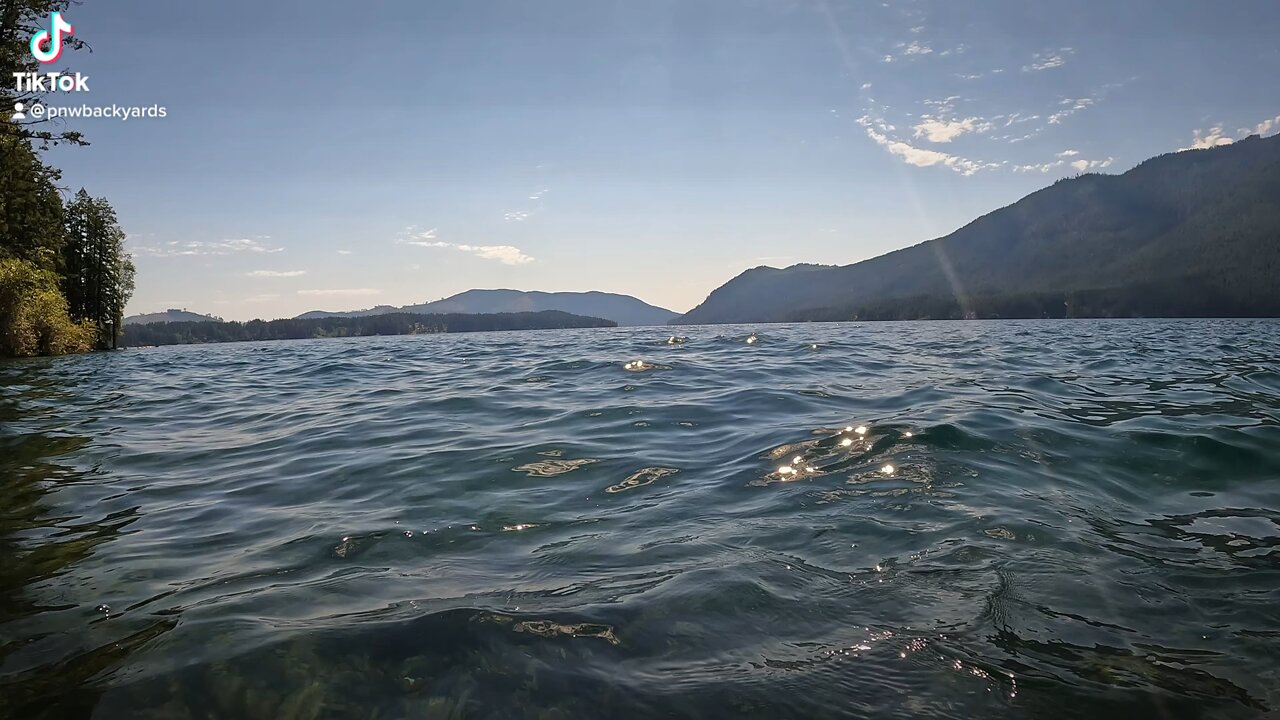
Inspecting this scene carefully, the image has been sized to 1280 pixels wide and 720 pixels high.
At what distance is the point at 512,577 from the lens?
459 centimetres

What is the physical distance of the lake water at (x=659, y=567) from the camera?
3.19m

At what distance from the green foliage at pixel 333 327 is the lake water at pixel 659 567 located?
125 meters

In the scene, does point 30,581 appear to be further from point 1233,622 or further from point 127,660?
point 1233,622

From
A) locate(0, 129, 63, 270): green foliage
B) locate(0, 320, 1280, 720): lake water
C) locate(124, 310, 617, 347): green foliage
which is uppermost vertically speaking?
locate(0, 129, 63, 270): green foliage

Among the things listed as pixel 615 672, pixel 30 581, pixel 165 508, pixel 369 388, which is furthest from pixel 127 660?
pixel 369 388

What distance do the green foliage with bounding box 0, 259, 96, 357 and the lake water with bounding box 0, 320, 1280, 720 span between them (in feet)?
103

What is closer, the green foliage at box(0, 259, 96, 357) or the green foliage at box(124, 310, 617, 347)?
the green foliage at box(0, 259, 96, 357)

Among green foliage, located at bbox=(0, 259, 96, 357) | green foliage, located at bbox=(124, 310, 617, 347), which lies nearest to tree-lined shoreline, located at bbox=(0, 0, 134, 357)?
green foliage, located at bbox=(0, 259, 96, 357)

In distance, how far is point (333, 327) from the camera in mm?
158125

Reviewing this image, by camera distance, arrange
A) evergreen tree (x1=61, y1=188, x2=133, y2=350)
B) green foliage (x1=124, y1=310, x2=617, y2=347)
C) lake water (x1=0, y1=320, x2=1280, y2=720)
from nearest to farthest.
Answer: lake water (x1=0, y1=320, x2=1280, y2=720) < evergreen tree (x1=61, y1=188, x2=133, y2=350) < green foliage (x1=124, y1=310, x2=617, y2=347)

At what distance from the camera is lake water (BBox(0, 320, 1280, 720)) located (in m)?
3.19

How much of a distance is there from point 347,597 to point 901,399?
34.9 ft

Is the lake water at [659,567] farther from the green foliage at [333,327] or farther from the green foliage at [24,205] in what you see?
the green foliage at [333,327]

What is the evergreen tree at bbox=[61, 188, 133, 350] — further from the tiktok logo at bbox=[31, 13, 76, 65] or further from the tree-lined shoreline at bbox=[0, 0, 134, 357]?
the tiktok logo at bbox=[31, 13, 76, 65]
